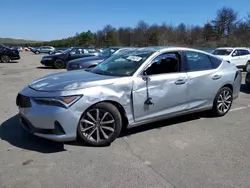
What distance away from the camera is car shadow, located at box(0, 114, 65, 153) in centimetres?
415

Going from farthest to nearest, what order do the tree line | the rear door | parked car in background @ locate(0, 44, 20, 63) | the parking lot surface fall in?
the tree line
parked car in background @ locate(0, 44, 20, 63)
the rear door
the parking lot surface

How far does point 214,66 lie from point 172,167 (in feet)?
9.45

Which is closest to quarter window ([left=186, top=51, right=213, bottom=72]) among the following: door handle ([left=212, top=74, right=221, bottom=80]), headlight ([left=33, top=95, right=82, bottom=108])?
door handle ([left=212, top=74, right=221, bottom=80])

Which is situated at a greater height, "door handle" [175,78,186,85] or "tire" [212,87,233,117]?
"door handle" [175,78,186,85]

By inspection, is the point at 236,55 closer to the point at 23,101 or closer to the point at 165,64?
the point at 165,64

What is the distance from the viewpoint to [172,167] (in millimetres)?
3596

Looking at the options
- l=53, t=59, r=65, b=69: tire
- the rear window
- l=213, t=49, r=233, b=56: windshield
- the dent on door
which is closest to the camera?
the dent on door

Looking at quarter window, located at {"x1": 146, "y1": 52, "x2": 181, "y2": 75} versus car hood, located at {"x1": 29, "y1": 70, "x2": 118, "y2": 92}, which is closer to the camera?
car hood, located at {"x1": 29, "y1": 70, "x2": 118, "y2": 92}

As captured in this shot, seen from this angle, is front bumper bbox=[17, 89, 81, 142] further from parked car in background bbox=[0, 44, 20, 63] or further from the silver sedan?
parked car in background bbox=[0, 44, 20, 63]

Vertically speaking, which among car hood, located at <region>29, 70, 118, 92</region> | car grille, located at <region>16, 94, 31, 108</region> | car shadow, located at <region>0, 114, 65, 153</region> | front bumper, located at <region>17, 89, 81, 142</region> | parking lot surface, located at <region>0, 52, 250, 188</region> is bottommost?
parking lot surface, located at <region>0, 52, 250, 188</region>

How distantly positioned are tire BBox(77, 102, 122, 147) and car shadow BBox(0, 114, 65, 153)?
1.41 ft

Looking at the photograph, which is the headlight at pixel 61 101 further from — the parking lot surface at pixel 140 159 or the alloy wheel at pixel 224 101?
the alloy wheel at pixel 224 101

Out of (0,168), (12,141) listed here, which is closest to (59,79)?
(12,141)

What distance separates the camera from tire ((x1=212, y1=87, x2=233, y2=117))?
5.77 metres
